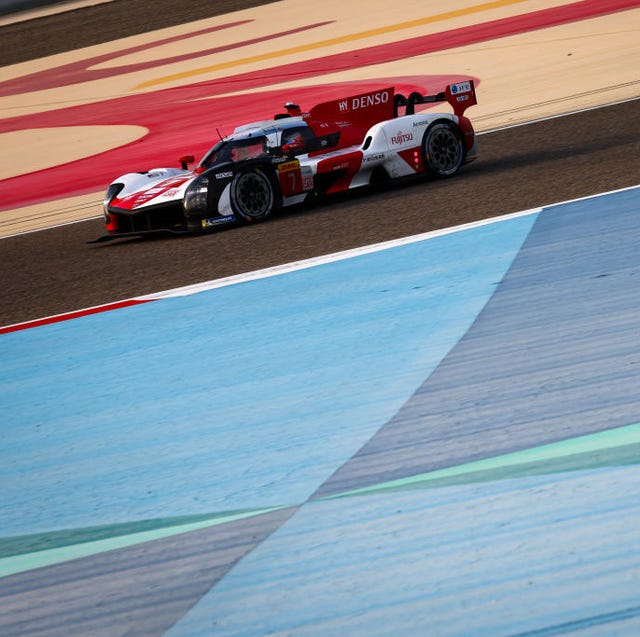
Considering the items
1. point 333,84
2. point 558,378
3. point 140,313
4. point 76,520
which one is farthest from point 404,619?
point 333,84

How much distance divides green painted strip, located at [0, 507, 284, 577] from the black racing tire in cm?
683

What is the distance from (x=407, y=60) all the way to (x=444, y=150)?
9.10 m

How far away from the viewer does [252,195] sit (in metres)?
9.44

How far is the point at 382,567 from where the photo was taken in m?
3.14

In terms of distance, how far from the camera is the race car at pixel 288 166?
9.28 m

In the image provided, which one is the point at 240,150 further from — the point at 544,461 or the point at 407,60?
the point at 407,60

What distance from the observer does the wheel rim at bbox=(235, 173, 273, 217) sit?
9344 mm

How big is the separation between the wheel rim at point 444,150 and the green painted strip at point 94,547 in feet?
22.5

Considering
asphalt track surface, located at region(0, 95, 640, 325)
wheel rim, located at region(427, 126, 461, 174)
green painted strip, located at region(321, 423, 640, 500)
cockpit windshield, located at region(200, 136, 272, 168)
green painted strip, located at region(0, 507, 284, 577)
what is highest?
cockpit windshield, located at region(200, 136, 272, 168)

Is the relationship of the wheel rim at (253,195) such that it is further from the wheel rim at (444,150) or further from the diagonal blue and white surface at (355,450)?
the diagonal blue and white surface at (355,450)

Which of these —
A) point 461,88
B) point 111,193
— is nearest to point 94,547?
point 111,193

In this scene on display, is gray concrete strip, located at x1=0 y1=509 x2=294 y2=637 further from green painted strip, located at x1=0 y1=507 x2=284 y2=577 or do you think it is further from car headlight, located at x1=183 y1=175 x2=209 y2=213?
car headlight, located at x1=183 y1=175 x2=209 y2=213

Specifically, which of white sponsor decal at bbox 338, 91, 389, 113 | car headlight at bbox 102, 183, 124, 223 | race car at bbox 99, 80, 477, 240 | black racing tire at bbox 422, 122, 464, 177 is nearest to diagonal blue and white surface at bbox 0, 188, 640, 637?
race car at bbox 99, 80, 477, 240

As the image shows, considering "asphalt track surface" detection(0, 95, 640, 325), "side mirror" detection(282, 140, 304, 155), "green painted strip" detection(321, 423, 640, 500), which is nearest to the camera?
"green painted strip" detection(321, 423, 640, 500)
